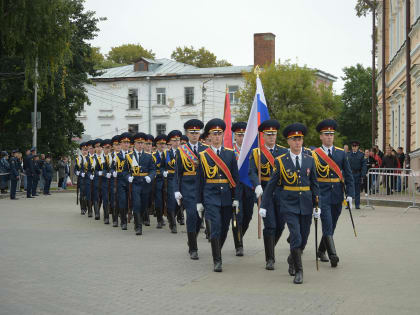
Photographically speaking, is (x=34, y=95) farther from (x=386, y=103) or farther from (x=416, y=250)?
(x=416, y=250)

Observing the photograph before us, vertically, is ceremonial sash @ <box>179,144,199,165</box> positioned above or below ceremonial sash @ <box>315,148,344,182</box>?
above

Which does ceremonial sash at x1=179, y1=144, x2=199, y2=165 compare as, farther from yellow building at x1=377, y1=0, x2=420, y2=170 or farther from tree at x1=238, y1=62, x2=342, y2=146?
tree at x1=238, y1=62, x2=342, y2=146

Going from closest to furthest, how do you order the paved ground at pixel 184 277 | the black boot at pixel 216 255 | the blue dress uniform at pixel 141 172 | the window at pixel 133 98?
the paved ground at pixel 184 277 < the black boot at pixel 216 255 < the blue dress uniform at pixel 141 172 < the window at pixel 133 98

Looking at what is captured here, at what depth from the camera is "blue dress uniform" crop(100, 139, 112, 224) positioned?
16.5 m

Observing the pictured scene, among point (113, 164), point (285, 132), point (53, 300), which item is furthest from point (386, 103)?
point (53, 300)

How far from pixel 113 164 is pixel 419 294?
31.1 ft

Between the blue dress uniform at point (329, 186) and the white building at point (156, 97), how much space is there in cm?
5191

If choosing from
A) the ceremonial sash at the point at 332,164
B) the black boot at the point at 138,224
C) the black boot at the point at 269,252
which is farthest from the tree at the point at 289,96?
the black boot at the point at 269,252

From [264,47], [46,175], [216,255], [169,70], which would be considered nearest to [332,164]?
[216,255]

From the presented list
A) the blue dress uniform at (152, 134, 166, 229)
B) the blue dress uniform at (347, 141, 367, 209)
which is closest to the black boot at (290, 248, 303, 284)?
the blue dress uniform at (152, 134, 166, 229)

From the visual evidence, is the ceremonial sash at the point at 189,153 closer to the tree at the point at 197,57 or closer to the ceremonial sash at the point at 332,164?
the ceremonial sash at the point at 332,164

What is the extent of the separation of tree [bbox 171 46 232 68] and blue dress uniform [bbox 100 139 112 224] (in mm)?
55732

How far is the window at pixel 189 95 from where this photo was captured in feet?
208

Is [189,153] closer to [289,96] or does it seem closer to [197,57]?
[289,96]
